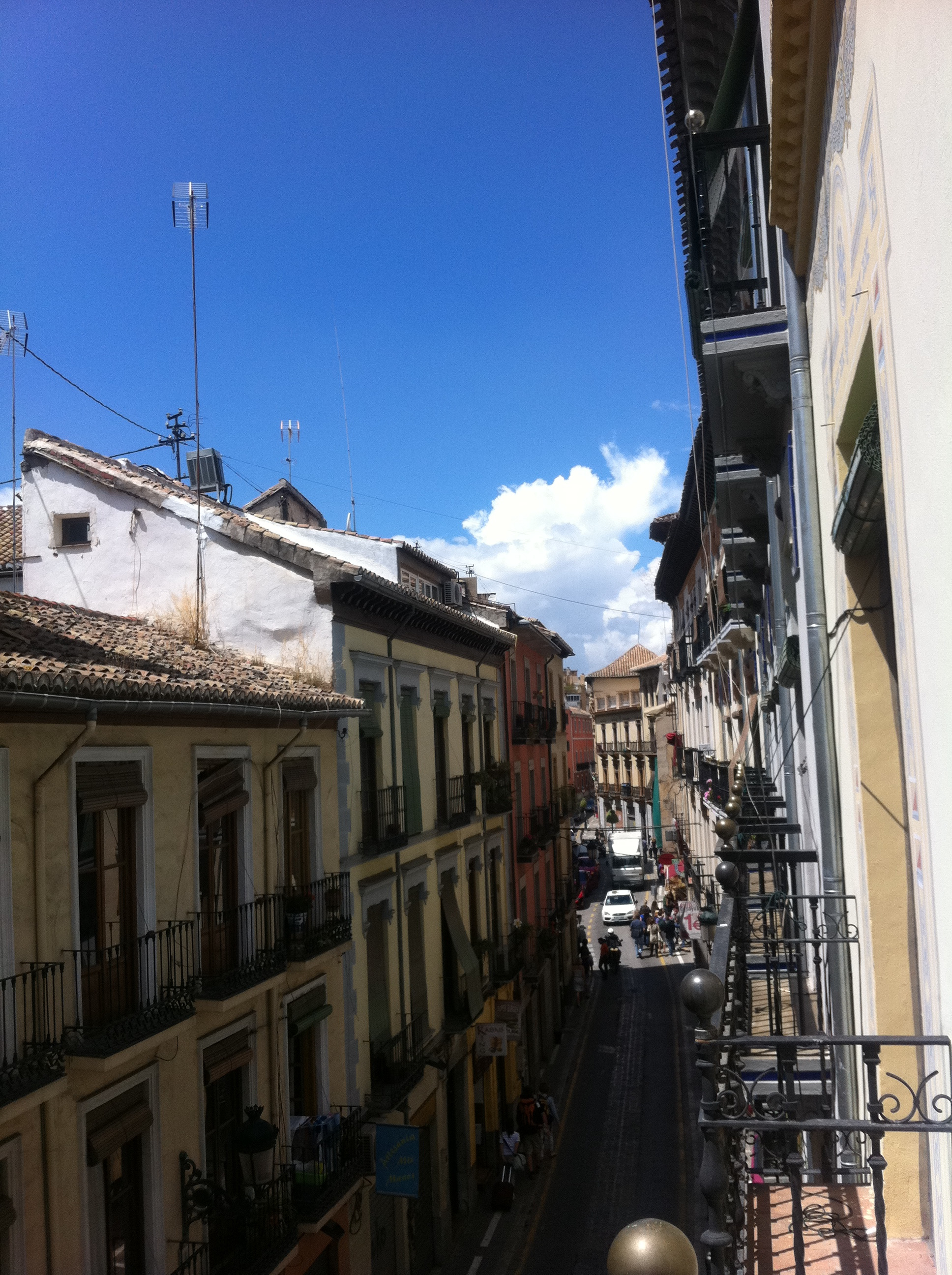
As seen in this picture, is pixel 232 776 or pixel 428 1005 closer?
pixel 232 776

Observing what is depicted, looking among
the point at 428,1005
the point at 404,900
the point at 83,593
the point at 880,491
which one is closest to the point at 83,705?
the point at 880,491

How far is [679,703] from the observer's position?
132ft

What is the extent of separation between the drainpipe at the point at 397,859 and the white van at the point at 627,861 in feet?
124

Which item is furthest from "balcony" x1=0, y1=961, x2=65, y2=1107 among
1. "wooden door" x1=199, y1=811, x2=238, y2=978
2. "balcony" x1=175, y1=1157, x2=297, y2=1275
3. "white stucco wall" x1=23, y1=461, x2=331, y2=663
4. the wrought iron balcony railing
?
"white stucco wall" x1=23, y1=461, x2=331, y2=663

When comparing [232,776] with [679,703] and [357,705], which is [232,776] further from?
[679,703]

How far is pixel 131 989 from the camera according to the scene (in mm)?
9992

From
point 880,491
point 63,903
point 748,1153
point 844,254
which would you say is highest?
point 844,254

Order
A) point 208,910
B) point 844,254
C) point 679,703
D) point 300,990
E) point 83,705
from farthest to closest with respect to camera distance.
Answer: point 679,703
point 300,990
point 208,910
point 83,705
point 844,254

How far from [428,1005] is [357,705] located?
7.06 meters

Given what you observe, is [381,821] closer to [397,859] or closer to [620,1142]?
[397,859]

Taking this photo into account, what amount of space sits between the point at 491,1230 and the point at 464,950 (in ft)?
15.9

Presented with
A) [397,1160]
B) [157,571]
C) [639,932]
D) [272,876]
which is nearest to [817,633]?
[272,876]

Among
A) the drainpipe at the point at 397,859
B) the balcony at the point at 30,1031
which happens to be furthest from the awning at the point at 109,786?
the drainpipe at the point at 397,859

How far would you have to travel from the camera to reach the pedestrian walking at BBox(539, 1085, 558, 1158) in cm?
2177
